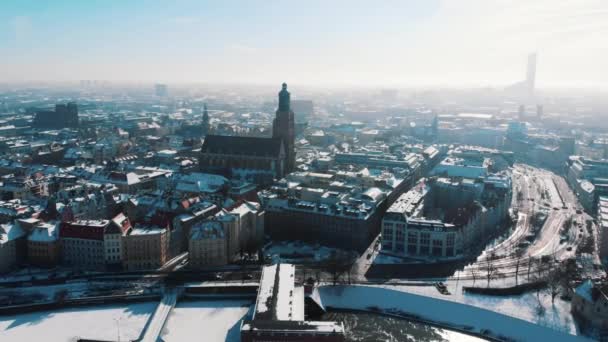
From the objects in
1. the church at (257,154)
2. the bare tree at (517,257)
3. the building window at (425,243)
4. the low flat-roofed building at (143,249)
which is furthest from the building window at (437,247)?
the church at (257,154)

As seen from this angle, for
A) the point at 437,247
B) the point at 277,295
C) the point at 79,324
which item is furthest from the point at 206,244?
the point at 437,247

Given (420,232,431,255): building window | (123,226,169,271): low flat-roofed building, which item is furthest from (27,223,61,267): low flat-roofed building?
(420,232,431,255): building window

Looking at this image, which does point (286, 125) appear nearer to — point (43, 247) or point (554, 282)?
point (43, 247)

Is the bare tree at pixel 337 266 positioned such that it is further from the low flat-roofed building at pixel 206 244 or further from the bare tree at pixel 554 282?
the bare tree at pixel 554 282

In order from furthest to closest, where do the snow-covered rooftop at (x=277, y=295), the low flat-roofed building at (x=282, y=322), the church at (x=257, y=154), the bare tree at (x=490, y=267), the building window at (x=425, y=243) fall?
the church at (x=257, y=154)
the building window at (x=425, y=243)
the bare tree at (x=490, y=267)
the snow-covered rooftop at (x=277, y=295)
the low flat-roofed building at (x=282, y=322)

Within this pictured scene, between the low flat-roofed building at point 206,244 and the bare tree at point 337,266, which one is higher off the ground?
the low flat-roofed building at point 206,244

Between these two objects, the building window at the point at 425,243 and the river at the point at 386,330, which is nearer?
the river at the point at 386,330
